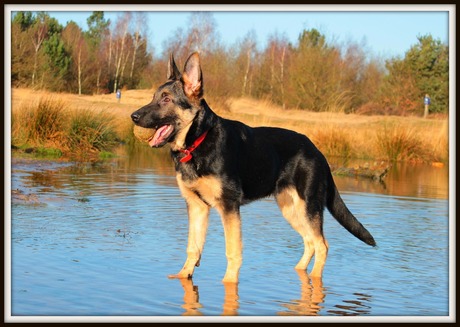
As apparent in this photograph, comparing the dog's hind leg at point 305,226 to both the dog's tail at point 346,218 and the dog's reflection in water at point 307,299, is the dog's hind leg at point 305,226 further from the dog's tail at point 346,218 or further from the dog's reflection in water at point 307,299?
the dog's tail at point 346,218

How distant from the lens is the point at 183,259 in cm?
872

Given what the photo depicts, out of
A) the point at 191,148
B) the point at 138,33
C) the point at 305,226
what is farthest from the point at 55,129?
the point at 138,33

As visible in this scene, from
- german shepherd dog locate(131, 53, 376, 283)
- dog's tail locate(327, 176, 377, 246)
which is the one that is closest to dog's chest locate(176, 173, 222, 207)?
german shepherd dog locate(131, 53, 376, 283)

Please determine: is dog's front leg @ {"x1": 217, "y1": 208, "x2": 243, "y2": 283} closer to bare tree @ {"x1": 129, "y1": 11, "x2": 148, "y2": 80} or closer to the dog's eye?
the dog's eye

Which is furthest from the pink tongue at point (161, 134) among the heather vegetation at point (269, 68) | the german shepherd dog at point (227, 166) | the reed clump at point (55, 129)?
the heather vegetation at point (269, 68)

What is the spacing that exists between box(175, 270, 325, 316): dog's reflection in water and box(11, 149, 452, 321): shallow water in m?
0.01

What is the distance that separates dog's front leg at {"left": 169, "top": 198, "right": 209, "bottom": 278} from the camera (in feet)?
26.4

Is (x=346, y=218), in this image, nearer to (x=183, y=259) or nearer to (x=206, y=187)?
(x=183, y=259)

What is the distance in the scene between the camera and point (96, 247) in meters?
9.02

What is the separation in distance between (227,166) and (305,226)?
1.48 m

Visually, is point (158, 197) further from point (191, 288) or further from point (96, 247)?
point (191, 288)

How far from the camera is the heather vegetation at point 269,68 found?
45844mm

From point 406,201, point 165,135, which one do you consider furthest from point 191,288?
point 406,201

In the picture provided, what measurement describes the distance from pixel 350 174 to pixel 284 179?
11039 mm
